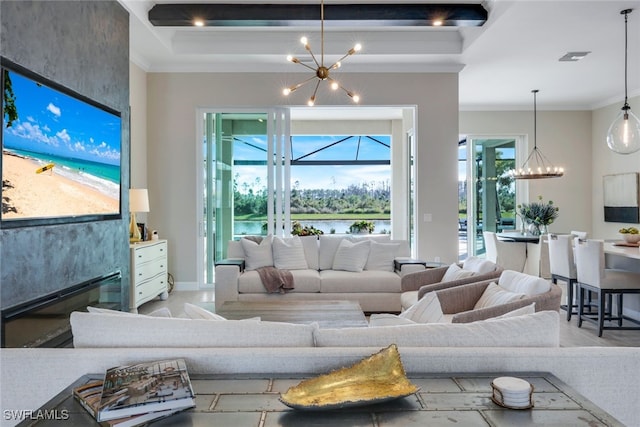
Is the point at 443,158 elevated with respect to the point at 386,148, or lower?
lower

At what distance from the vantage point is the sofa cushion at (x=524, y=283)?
100 inches

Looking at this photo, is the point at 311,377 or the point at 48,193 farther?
the point at 48,193

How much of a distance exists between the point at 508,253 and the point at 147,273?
546cm

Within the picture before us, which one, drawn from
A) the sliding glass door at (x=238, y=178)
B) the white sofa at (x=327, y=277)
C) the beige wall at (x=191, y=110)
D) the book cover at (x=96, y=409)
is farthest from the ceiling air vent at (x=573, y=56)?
the book cover at (x=96, y=409)

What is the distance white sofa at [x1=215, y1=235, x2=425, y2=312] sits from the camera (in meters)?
4.52

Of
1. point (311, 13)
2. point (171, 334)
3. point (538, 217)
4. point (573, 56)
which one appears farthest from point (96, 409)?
point (538, 217)

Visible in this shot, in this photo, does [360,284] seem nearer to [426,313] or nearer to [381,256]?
[381,256]

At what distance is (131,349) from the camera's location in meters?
1.52

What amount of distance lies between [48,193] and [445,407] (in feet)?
9.99

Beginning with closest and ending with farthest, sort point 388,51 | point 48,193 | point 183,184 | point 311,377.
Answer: point 311,377 < point 48,193 < point 388,51 < point 183,184

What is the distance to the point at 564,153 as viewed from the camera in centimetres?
834

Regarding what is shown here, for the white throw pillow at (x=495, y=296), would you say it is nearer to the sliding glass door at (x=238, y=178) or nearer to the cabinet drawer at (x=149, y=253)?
the cabinet drawer at (x=149, y=253)

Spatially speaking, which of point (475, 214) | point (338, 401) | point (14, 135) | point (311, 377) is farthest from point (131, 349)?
point (475, 214)

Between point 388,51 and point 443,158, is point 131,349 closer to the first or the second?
point 388,51
